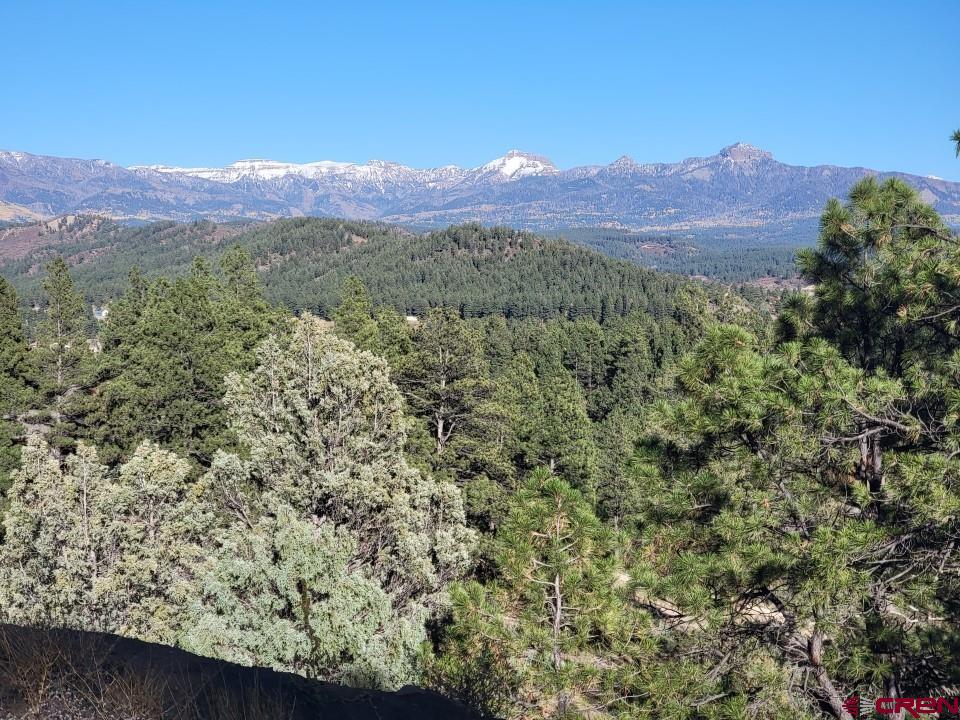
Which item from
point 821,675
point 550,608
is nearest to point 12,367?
point 550,608

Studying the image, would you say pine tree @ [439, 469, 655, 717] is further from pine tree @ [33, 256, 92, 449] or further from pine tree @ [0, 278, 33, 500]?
pine tree @ [33, 256, 92, 449]

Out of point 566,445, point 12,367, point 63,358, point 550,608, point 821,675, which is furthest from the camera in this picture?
point 63,358

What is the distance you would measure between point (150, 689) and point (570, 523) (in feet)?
23.5

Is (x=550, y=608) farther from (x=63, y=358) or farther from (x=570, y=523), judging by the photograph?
(x=63, y=358)

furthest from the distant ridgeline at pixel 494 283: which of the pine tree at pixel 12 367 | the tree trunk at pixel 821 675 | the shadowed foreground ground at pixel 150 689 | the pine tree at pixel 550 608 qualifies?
the shadowed foreground ground at pixel 150 689

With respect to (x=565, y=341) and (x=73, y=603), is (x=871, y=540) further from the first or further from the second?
(x=565, y=341)

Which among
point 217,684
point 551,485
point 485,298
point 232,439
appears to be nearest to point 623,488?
point 232,439

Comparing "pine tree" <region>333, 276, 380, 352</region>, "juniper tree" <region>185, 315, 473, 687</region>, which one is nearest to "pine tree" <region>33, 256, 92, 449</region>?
"pine tree" <region>333, 276, 380, 352</region>

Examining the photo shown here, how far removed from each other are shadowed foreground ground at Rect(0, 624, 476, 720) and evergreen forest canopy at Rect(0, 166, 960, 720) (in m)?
3.82

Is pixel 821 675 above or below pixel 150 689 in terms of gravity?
below

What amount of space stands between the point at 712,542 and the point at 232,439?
75.8ft

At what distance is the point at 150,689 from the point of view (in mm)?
5523
